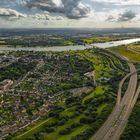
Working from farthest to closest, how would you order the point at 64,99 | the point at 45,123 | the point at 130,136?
the point at 64,99 < the point at 45,123 < the point at 130,136

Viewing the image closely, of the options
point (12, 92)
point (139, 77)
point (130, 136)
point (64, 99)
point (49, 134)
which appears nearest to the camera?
point (130, 136)

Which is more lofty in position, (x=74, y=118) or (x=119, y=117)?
(x=119, y=117)

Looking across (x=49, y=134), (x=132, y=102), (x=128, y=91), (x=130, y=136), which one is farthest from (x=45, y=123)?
(x=128, y=91)

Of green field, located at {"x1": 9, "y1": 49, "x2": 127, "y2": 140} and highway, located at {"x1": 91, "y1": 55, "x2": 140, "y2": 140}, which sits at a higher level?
highway, located at {"x1": 91, "y1": 55, "x2": 140, "y2": 140}

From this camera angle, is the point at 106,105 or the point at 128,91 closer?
the point at 106,105

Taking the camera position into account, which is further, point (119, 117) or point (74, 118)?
point (74, 118)

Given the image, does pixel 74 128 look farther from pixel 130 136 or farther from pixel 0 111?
pixel 0 111

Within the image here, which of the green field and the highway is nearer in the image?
the highway

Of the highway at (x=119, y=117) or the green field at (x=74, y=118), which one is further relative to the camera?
the green field at (x=74, y=118)
